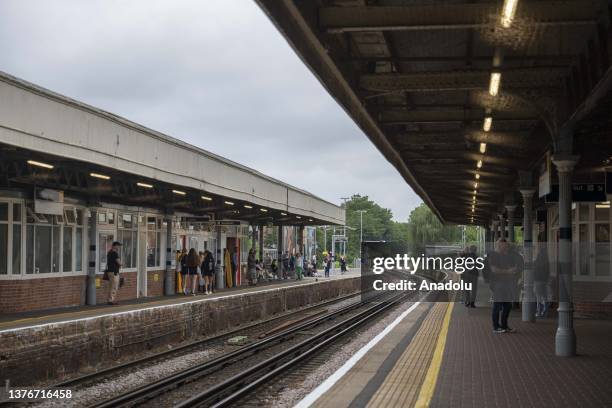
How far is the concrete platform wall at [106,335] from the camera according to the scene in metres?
10.2

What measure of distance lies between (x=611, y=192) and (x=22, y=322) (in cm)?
1006

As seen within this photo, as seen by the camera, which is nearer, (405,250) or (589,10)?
(589,10)

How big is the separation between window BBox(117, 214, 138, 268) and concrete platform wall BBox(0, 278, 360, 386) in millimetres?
3905

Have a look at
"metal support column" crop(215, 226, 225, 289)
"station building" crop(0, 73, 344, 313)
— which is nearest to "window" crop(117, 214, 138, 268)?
"station building" crop(0, 73, 344, 313)

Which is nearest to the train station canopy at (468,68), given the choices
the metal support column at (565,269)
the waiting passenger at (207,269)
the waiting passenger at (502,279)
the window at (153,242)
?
the metal support column at (565,269)

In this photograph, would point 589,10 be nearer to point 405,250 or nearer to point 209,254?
point 209,254

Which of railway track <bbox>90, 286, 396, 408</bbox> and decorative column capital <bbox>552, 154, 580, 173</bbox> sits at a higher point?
decorative column capital <bbox>552, 154, 580, 173</bbox>

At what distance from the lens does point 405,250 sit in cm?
4091

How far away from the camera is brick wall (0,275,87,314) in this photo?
1664cm

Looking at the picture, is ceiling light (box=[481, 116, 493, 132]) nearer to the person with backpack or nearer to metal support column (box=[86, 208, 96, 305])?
the person with backpack

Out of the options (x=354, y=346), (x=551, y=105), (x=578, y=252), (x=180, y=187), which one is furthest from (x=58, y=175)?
(x=578, y=252)

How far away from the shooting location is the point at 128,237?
23.1 metres

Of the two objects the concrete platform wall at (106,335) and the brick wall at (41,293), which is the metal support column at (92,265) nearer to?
the brick wall at (41,293)

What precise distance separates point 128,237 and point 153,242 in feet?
6.16
